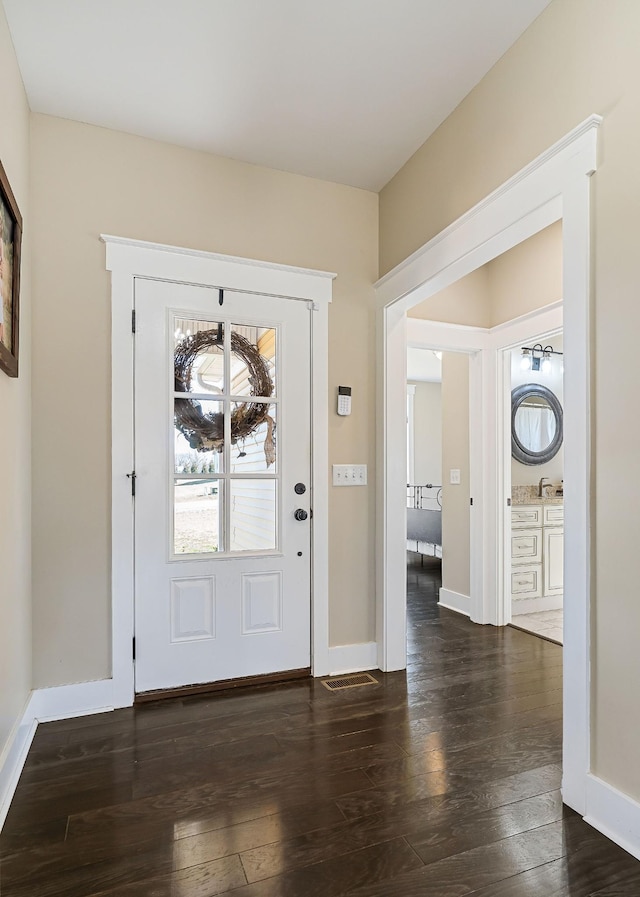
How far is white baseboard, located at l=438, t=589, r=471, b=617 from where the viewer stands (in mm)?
4012

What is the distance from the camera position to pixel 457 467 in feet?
13.7

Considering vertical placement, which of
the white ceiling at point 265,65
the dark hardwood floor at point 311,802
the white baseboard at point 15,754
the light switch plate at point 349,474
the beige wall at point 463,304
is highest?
the white ceiling at point 265,65

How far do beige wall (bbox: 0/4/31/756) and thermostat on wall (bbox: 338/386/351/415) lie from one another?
157 cm

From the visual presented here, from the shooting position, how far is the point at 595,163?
1634mm

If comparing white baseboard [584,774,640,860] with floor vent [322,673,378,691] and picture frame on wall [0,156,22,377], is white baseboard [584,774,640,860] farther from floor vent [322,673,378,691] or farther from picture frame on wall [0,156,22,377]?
picture frame on wall [0,156,22,377]

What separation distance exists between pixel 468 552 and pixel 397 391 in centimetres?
172

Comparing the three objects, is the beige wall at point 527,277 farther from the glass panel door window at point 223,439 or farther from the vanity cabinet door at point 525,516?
the glass panel door window at point 223,439

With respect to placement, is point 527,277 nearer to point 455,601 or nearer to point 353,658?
point 455,601

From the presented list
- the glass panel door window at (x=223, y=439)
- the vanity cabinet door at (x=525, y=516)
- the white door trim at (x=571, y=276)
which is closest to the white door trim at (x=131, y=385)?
the glass panel door window at (x=223, y=439)

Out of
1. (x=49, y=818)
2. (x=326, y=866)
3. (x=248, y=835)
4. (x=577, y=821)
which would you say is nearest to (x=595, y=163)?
(x=577, y=821)

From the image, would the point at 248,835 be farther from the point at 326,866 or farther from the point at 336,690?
the point at 336,690

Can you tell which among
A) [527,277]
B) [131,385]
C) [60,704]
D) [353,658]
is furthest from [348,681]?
[527,277]

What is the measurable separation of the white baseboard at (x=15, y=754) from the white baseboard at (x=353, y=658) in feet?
4.85

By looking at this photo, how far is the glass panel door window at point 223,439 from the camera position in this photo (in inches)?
104
